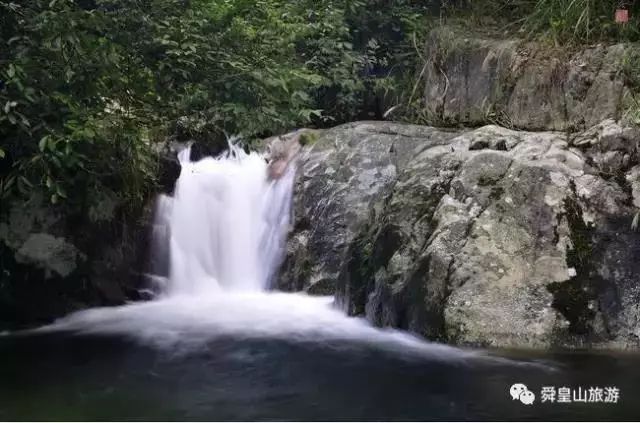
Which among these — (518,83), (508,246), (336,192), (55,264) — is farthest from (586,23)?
(55,264)

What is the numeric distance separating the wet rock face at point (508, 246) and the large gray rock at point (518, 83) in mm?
660

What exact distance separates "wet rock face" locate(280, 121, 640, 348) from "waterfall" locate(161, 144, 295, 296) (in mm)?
1684

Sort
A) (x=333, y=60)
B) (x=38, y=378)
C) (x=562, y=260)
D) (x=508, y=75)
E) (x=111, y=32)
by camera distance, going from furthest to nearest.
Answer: (x=333, y=60) < (x=508, y=75) < (x=111, y=32) < (x=562, y=260) < (x=38, y=378)

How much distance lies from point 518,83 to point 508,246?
2.61m

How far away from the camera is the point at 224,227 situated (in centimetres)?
825

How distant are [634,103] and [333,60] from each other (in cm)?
536

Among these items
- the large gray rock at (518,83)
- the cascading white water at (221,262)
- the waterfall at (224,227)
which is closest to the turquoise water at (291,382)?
the cascading white water at (221,262)

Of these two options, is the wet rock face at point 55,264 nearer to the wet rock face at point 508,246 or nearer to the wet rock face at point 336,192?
the wet rock face at point 336,192

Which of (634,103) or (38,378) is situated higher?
(634,103)

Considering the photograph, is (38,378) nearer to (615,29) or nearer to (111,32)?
→ (111,32)

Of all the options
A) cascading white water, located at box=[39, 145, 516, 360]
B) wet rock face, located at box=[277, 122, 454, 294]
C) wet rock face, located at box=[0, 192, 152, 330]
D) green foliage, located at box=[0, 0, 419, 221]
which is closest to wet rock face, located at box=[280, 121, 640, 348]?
cascading white water, located at box=[39, 145, 516, 360]

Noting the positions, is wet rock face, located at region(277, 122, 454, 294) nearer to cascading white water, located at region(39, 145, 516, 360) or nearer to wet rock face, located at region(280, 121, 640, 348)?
cascading white water, located at region(39, 145, 516, 360)

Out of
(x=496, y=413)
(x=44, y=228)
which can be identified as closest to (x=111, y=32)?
(x=44, y=228)

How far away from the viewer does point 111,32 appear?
5.81 meters
